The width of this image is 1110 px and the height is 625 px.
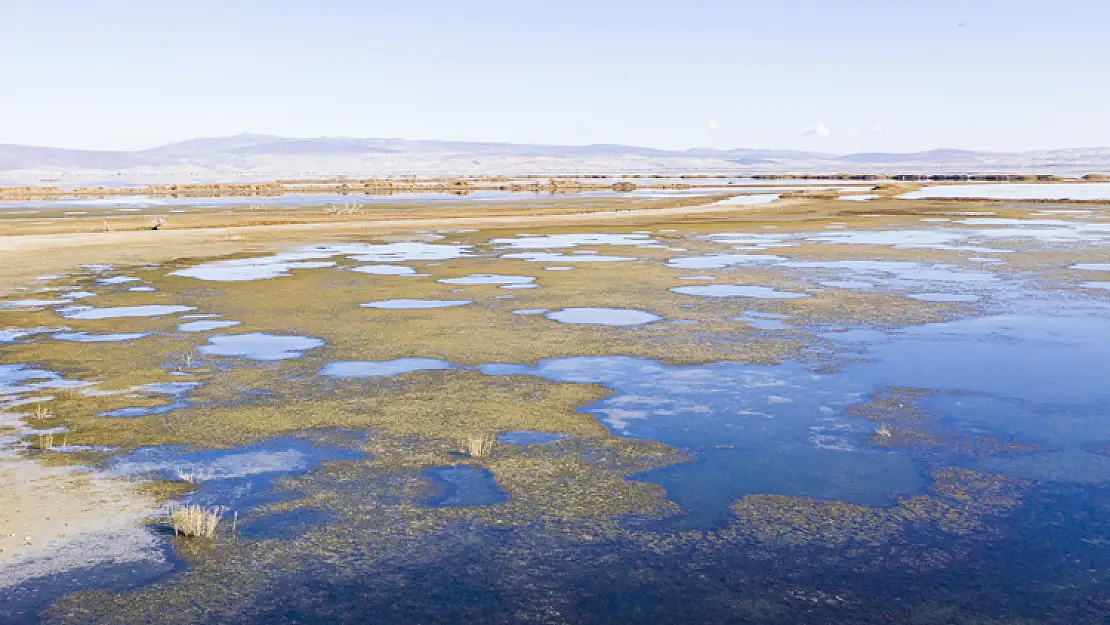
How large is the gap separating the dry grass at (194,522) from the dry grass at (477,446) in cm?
250

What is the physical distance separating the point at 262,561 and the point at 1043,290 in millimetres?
18132

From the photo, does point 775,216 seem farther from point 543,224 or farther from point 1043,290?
point 1043,290

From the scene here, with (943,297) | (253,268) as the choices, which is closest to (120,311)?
(253,268)

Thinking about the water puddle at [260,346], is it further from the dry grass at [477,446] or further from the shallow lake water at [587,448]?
the dry grass at [477,446]

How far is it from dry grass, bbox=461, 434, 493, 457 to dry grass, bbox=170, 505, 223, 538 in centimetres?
250

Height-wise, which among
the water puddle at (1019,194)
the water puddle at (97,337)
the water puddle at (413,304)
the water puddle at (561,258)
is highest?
the water puddle at (97,337)

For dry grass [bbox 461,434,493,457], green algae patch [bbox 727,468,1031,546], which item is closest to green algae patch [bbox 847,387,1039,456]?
green algae patch [bbox 727,468,1031,546]

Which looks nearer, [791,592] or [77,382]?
[791,592]

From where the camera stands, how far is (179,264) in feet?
89.1

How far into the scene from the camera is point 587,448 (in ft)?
30.7

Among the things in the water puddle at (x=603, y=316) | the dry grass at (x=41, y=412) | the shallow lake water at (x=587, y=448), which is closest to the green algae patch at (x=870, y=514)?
the shallow lake water at (x=587, y=448)

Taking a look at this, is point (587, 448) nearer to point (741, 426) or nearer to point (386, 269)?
Result: point (741, 426)

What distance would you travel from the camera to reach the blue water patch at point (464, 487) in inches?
311

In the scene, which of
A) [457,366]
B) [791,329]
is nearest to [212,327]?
[457,366]
